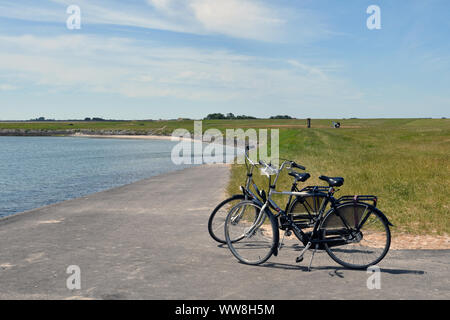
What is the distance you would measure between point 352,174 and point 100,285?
1419 cm

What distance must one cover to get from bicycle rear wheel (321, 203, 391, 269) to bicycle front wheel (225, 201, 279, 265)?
937 millimetres

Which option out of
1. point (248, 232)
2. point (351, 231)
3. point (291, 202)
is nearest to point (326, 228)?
point (351, 231)

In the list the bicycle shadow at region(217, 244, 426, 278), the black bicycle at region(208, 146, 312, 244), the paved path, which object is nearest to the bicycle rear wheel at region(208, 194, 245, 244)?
the black bicycle at region(208, 146, 312, 244)

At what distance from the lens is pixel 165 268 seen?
6.23m

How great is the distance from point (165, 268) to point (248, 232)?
1.48m

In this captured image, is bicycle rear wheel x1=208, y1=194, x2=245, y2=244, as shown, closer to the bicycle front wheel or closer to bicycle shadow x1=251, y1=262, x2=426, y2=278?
the bicycle front wheel

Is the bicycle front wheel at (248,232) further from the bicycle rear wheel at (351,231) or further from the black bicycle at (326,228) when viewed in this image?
the bicycle rear wheel at (351,231)

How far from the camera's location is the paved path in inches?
206

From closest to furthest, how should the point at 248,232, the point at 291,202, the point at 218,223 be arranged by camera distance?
the point at 248,232
the point at 291,202
the point at 218,223

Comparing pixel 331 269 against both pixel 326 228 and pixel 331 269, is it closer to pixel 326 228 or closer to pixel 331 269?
pixel 331 269

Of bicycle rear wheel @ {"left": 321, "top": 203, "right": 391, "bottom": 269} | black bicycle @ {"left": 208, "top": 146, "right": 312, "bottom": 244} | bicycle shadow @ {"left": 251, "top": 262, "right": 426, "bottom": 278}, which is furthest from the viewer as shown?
black bicycle @ {"left": 208, "top": 146, "right": 312, "bottom": 244}

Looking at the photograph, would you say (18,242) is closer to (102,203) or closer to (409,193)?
(102,203)

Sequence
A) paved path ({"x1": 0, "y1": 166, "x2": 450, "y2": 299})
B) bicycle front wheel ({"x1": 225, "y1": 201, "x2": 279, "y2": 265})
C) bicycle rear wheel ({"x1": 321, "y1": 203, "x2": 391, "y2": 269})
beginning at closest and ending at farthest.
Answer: paved path ({"x1": 0, "y1": 166, "x2": 450, "y2": 299})
bicycle rear wheel ({"x1": 321, "y1": 203, "x2": 391, "y2": 269})
bicycle front wheel ({"x1": 225, "y1": 201, "x2": 279, "y2": 265})
